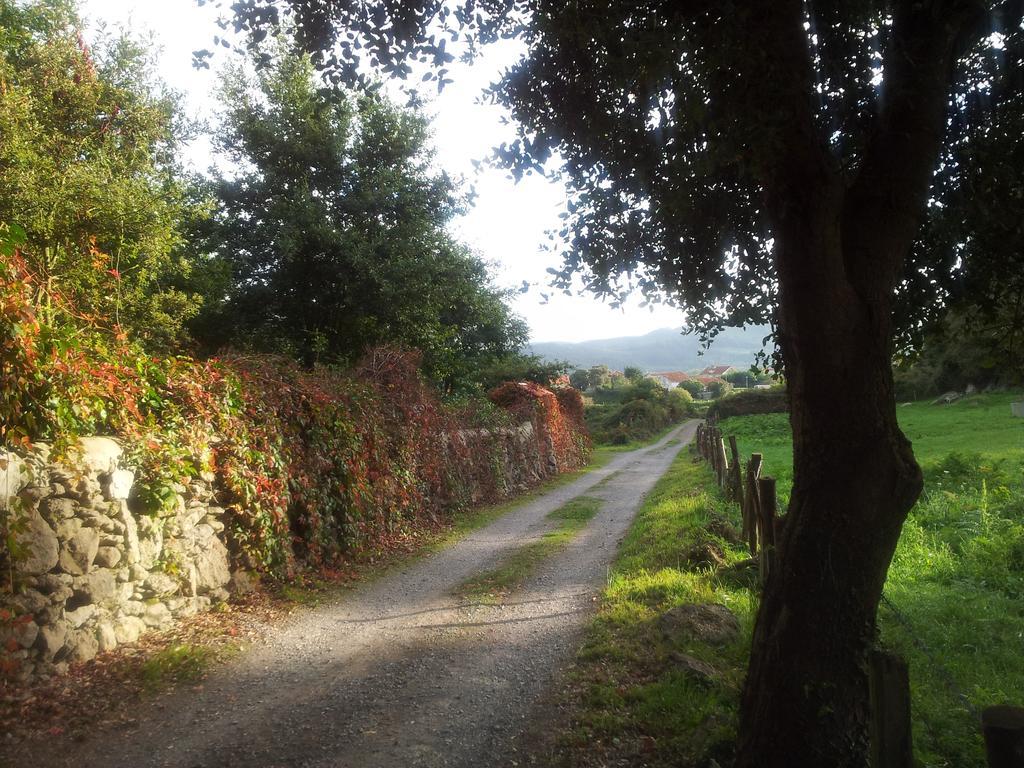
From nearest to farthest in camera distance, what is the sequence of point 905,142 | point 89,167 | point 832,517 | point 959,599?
point 832,517, point 905,142, point 959,599, point 89,167

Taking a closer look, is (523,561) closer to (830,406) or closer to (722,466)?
(830,406)

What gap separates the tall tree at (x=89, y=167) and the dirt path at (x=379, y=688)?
6254 mm

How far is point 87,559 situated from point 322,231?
1319cm

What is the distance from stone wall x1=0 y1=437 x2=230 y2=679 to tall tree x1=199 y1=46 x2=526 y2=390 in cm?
1182

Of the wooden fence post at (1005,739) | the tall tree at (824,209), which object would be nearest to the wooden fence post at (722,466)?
the tall tree at (824,209)

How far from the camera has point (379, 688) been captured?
19.4 feet

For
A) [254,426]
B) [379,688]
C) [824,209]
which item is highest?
Result: [824,209]

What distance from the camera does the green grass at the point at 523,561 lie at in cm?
920

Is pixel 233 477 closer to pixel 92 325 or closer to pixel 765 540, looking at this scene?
pixel 92 325

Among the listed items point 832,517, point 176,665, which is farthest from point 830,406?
point 176,665

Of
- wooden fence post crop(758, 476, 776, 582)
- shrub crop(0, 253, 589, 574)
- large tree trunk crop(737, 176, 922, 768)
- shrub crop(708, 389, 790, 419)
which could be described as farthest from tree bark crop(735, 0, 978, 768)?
shrub crop(708, 389, 790, 419)

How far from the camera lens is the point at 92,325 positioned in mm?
6910

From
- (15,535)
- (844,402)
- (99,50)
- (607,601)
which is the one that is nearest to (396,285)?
(99,50)

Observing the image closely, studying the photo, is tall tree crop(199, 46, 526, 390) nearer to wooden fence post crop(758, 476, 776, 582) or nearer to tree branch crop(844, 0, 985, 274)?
wooden fence post crop(758, 476, 776, 582)
